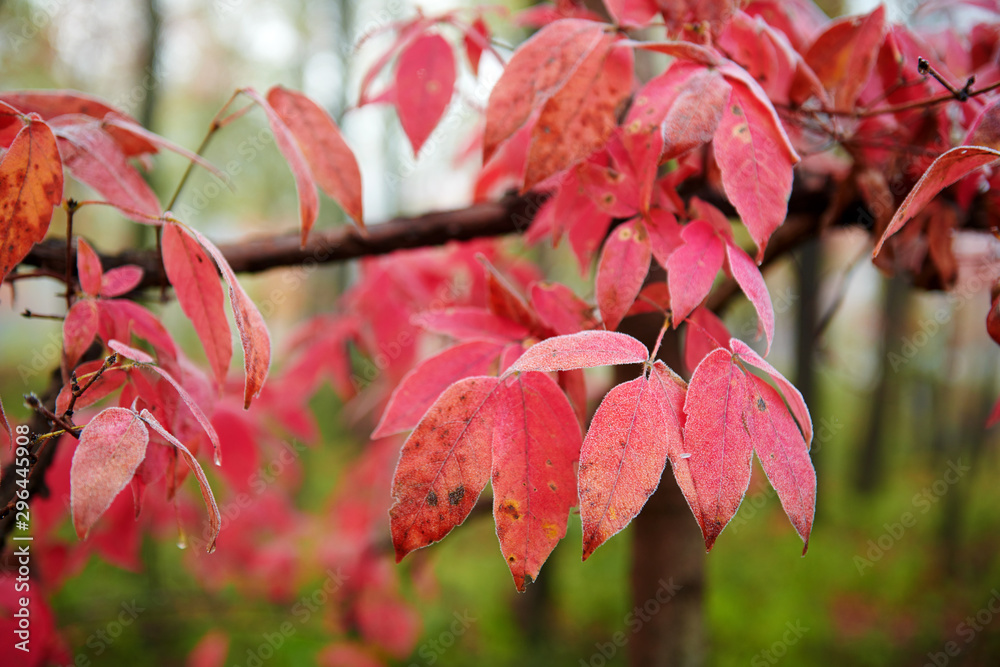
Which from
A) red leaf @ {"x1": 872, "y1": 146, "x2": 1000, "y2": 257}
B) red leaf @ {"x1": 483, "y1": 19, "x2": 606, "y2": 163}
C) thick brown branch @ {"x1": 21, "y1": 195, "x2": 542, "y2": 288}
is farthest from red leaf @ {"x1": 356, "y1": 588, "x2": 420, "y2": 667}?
red leaf @ {"x1": 872, "y1": 146, "x2": 1000, "y2": 257}

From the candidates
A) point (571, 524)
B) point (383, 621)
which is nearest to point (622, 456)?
point (383, 621)

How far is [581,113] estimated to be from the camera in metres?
0.53

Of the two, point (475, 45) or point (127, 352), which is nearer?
point (127, 352)

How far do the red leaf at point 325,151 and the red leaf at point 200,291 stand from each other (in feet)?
0.51

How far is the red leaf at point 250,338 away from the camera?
0.41 meters

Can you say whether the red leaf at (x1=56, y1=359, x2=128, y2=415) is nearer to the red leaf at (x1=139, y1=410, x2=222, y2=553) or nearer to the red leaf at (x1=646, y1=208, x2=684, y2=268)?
the red leaf at (x1=139, y1=410, x2=222, y2=553)

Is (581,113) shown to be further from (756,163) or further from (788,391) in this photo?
(788,391)

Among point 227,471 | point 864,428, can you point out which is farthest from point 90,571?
point 864,428

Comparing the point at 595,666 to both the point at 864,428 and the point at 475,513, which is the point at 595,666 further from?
the point at 864,428

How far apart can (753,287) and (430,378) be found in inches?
12.1

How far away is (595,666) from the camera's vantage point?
3.26m

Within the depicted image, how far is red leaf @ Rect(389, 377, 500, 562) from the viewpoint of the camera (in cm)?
41

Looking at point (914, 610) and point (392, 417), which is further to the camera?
point (914, 610)

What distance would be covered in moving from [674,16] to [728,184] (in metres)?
0.27
